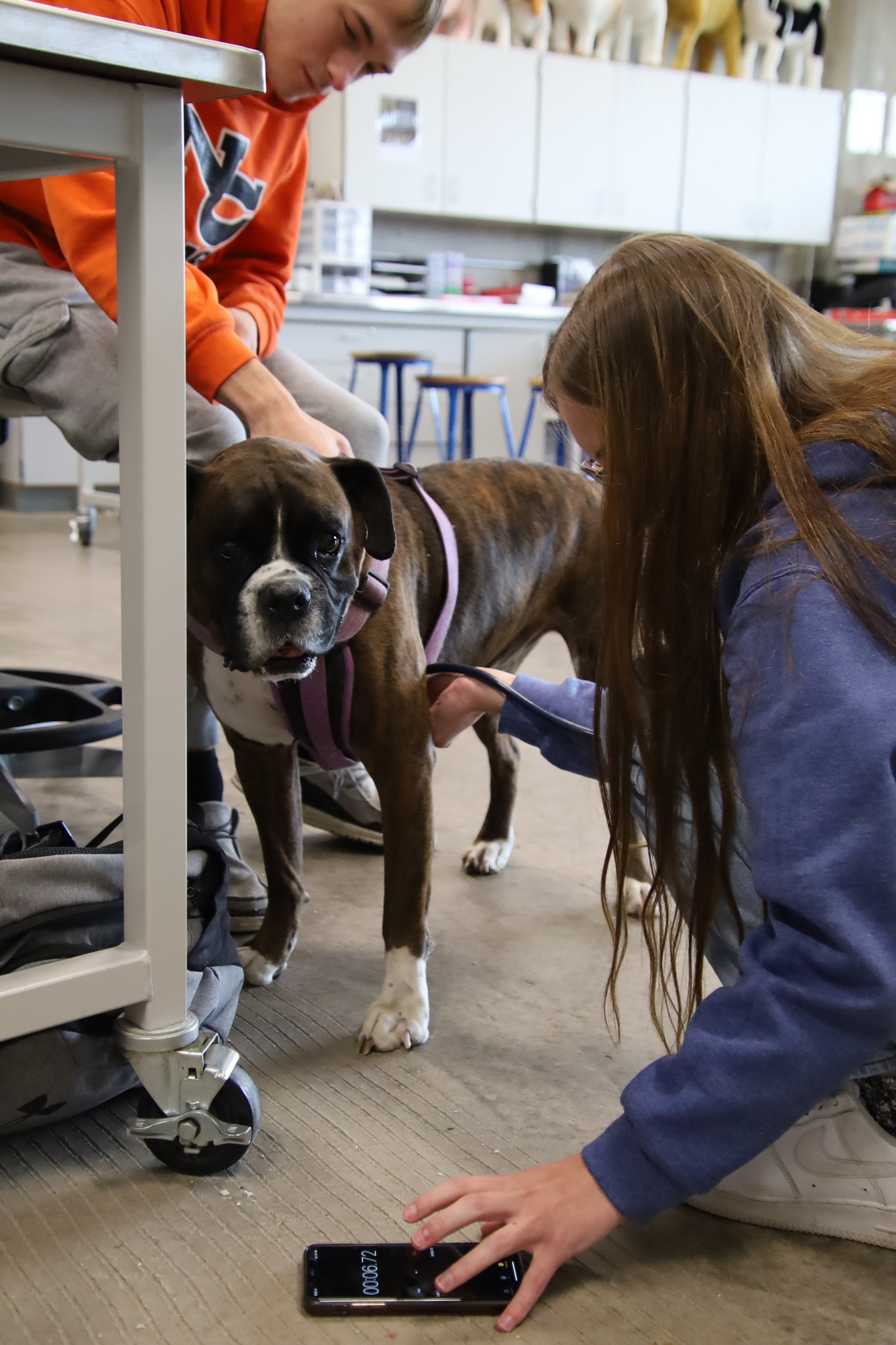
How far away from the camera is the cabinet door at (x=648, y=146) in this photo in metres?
7.89

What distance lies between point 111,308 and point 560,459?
6030 millimetres

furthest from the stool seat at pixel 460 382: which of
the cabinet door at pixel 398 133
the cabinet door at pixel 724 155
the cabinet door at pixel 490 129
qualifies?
the cabinet door at pixel 724 155

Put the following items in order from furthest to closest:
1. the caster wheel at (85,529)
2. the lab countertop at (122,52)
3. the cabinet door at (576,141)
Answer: the cabinet door at (576,141), the caster wheel at (85,529), the lab countertop at (122,52)

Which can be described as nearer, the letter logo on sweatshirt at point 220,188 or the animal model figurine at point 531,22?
the letter logo on sweatshirt at point 220,188

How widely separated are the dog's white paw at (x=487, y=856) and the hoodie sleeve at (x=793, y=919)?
1.00m

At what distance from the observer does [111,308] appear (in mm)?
1432

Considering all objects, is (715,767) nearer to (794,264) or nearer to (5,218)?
(5,218)

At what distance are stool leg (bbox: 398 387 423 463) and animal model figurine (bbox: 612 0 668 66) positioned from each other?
2769 mm

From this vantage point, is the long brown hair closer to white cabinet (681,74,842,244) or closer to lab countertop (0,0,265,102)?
lab countertop (0,0,265,102)

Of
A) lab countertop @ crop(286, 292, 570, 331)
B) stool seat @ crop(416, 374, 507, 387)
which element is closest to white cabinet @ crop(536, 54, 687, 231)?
lab countertop @ crop(286, 292, 570, 331)

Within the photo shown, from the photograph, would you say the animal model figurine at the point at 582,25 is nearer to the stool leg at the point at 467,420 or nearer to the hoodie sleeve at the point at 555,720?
the stool leg at the point at 467,420

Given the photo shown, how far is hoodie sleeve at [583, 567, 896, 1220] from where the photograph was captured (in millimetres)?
837

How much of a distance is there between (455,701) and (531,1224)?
2.13ft

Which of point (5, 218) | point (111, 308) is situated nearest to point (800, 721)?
point (111, 308)
